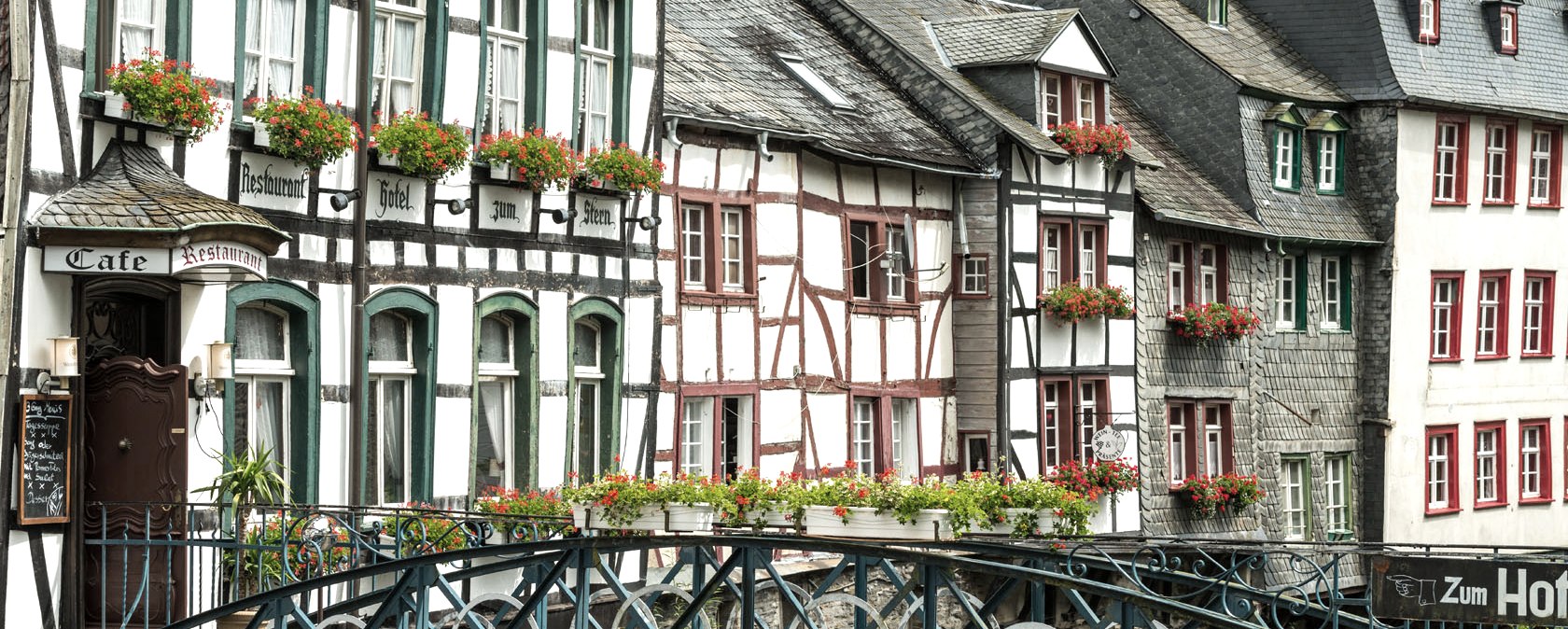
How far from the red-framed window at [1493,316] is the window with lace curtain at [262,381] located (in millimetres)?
22466

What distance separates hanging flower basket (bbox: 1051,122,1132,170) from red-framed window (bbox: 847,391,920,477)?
3909 mm

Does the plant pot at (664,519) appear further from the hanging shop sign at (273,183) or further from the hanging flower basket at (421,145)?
the hanging flower basket at (421,145)

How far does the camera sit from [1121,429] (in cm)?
2847

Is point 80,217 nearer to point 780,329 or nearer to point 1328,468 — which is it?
point 780,329

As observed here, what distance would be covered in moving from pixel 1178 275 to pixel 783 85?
24.7 feet

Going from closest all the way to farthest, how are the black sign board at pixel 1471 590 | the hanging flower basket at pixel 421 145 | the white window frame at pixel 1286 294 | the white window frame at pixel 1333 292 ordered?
1. the black sign board at pixel 1471 590
2. the hanging flower basket at pixel 421 145
3. the white window frame at pixel 1286 294
4. the white window frame at pixel 1333 292

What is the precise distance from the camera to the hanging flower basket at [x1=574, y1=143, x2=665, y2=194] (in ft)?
63.5

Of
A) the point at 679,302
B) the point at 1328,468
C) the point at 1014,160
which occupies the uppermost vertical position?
the point at 1014,160

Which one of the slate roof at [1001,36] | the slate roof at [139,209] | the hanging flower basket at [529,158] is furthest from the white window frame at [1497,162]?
the slate roof at [139,209]

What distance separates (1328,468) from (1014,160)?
8.52 metres

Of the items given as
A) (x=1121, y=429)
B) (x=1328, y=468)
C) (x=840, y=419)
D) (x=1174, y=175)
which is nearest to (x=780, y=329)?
(x=840, y=419)

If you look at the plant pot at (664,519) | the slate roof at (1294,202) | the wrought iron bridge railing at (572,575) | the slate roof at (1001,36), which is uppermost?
the slate roof at (1001,36)

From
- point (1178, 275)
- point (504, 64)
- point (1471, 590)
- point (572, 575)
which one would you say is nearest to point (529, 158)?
point (504, 64)

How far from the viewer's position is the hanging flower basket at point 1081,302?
27469 millimetres
